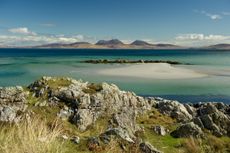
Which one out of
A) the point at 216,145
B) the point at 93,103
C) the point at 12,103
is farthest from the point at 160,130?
the point at 12,103

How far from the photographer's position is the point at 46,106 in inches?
963

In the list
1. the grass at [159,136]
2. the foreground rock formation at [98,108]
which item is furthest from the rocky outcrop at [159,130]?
the grass at [159,136]

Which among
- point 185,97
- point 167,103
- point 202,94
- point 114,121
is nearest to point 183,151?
point 114,121

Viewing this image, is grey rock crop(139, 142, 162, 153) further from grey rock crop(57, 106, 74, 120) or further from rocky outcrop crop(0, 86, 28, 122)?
grey rock crop(57, 106, 74, 120)

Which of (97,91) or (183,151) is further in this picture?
(97,91)

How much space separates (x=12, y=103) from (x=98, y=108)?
5.06 metres

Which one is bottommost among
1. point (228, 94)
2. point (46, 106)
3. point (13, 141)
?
point (228, 94)

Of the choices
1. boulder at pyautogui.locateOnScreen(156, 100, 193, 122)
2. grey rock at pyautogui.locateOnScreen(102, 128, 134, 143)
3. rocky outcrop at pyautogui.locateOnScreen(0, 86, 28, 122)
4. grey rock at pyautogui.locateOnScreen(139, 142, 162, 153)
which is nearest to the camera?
grey rock at pyautogui.locateOnScreen(139, 142, 162, 153)

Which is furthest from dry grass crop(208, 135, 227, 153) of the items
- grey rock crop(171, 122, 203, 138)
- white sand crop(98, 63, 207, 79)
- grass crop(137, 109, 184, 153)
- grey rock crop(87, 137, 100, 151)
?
white sand crop(98, 63, 207, 79)

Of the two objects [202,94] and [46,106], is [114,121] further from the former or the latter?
[202,94]

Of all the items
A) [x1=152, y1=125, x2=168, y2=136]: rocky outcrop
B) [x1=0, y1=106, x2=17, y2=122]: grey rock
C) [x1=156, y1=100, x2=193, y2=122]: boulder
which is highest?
[x1=0, y1=106, x2=17, y2=122]: grey rock

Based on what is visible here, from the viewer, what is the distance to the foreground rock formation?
72.2 feet

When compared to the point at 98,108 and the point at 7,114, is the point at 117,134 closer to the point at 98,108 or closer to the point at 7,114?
the point at 7,114

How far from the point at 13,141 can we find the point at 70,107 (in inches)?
585
